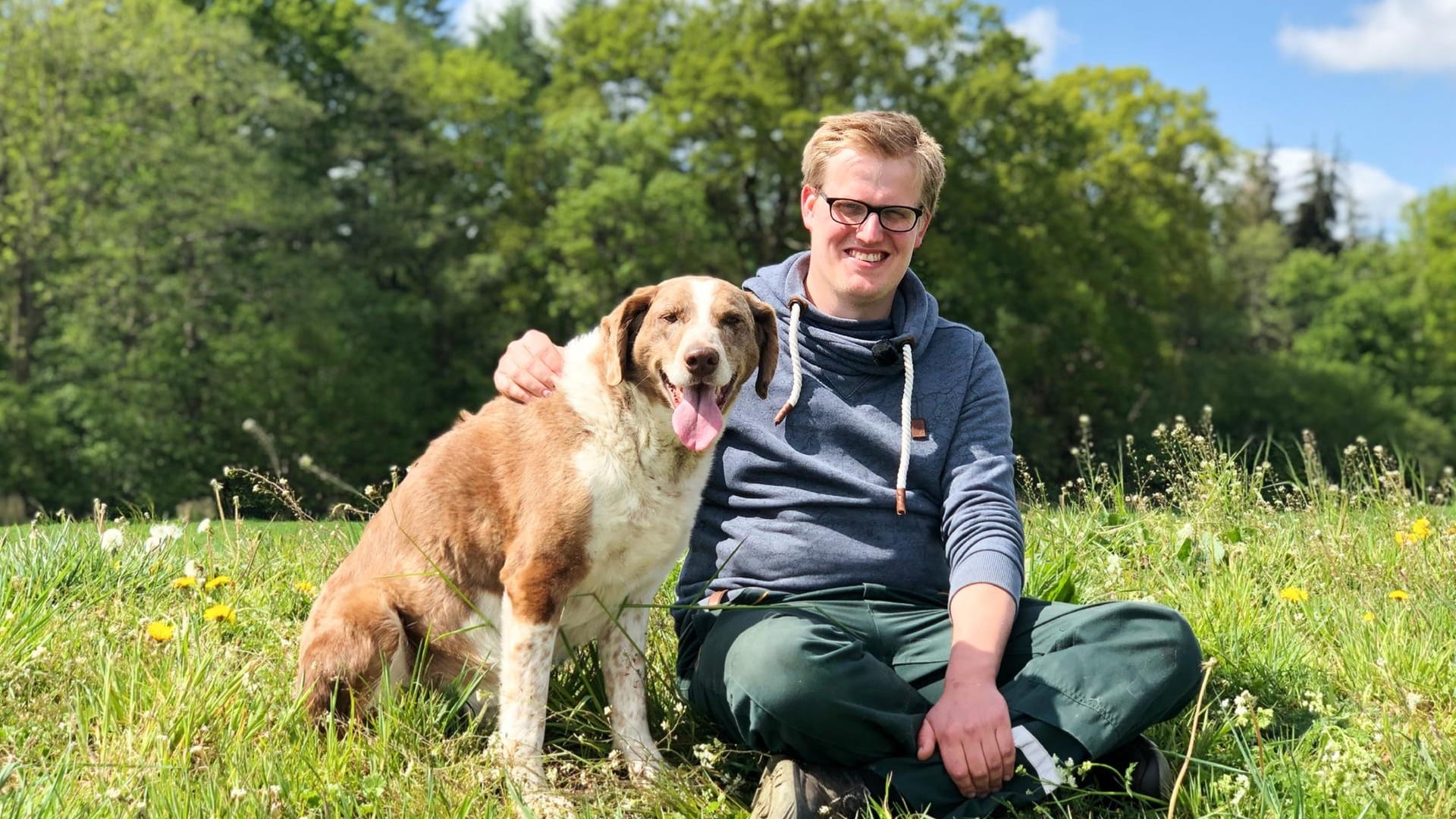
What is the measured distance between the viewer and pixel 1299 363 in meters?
42.8

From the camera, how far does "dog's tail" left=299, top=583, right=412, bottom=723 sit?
143 inches

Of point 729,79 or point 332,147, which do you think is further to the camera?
point 332,147

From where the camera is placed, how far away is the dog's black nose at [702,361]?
3.63 m

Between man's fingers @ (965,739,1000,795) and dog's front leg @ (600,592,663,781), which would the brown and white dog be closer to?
dog's front leg @ (600,592,663,781)

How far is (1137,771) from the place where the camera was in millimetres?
3600

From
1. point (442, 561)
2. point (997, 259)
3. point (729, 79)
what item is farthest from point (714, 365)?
point (997, 259)

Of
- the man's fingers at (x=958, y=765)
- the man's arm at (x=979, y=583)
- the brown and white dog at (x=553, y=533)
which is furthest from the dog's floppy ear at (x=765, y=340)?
the man's fingers at (x=958, y=765)

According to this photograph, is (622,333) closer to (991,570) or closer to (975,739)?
(991,570)

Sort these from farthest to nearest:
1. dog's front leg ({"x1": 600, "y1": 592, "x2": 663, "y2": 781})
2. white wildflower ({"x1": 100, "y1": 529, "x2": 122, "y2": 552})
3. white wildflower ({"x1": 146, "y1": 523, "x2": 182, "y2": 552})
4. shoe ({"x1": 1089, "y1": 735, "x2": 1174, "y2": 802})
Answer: white wildflower ({"x1": 146, "y1": 523, "x2": 182, "y2": 552}), white wildflower ({"x1": 100, "y1": 529, "x2": 122, "y2": 552}), dog's front leg ({"x1": 600, "y1": 592, "x2": 663, "y2": 781}), shoe ({"x1": 1089, "y1": 735, "x2": 1174, "y2": 802})

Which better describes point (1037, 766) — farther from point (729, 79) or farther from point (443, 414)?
point (443, 414)

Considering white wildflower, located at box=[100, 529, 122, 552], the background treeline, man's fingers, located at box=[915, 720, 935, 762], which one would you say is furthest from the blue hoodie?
the background treeline

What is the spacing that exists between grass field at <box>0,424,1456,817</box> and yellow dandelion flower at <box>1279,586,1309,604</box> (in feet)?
0.10

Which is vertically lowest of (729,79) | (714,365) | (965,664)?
(965,664)

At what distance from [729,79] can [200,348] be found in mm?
12951
